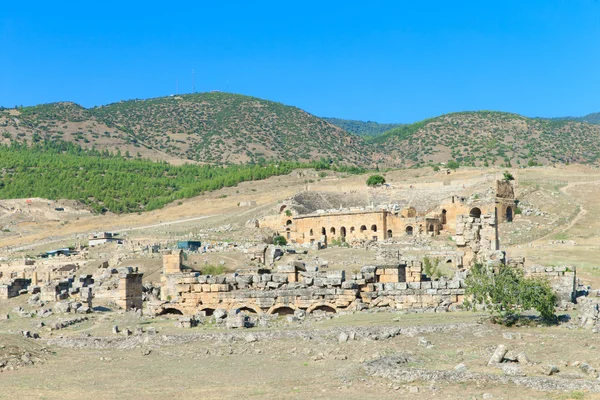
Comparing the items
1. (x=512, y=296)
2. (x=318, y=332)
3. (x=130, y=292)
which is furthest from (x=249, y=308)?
(x=512, y=296)

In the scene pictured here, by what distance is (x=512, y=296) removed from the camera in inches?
611

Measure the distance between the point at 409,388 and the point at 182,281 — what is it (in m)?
9.70

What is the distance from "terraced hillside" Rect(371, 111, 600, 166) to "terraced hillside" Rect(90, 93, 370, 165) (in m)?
9.40

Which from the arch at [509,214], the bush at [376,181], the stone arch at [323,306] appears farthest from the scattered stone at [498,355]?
the bush at [376,181]

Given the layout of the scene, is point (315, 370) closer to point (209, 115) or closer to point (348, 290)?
point (348, 290)

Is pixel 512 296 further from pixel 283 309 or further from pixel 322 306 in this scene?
pixel 283 309

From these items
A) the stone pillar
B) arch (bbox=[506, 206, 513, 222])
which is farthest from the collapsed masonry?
arch (bbox=[506, 206, 513, 222])

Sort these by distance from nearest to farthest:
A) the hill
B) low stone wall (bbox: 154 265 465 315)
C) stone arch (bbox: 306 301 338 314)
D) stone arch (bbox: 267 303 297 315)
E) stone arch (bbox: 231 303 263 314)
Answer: low stone wall (bbox: 154 265 465 315), stone arch (bbox: 306 301 338 314), stone arch (bbox: 267 303 297 315), stone arch (bbox: 231 303 263 314), the hill

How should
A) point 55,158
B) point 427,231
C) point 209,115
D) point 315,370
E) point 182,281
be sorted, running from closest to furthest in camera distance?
1. point 315,370
2. point 182,281
3. point 427,231
4. point 55,158
5. point 209,115

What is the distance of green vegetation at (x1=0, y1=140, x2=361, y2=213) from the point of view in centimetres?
10406

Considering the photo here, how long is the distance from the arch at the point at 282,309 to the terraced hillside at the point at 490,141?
118852mm

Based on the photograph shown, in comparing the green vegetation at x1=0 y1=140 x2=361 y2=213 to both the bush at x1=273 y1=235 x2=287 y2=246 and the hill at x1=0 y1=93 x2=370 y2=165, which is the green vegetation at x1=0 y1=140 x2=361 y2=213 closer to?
the hill at x1=0 y1=93 x2=370 y2=165

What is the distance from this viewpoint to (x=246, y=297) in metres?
19.2

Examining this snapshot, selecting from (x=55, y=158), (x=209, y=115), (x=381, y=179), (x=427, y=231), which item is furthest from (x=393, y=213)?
(x=209, y=115)
